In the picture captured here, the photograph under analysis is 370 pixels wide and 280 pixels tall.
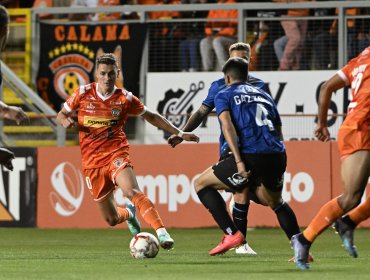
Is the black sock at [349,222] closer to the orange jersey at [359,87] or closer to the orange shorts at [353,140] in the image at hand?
the orange shorts at [353,140]

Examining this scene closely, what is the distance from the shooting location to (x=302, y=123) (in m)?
18.9

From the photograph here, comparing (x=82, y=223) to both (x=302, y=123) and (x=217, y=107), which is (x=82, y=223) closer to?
(x=302, y=123)

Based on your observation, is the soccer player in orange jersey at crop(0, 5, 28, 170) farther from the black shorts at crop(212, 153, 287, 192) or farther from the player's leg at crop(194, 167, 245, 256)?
the player's leg at crop(194, 167, 245, 256)

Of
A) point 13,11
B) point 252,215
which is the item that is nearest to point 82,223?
point 252,215

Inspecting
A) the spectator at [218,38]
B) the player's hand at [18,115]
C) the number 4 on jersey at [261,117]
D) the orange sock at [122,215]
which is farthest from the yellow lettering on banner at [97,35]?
the player's hand at [18,115]

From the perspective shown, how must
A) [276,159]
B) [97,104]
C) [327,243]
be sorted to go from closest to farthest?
[276,159] → [97,104] → [327,243]

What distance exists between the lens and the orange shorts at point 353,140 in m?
9.41

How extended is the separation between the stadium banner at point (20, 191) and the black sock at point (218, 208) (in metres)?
8.40

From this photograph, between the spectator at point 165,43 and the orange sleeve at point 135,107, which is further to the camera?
the spectator at point 165,43

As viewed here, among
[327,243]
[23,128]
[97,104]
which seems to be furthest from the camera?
[23,128]

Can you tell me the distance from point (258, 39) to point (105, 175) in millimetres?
7813

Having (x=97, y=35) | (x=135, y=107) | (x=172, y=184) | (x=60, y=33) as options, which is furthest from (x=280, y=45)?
(x=135, y=107)

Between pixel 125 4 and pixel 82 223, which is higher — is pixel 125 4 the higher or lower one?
the higher one

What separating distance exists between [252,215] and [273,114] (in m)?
7.81
